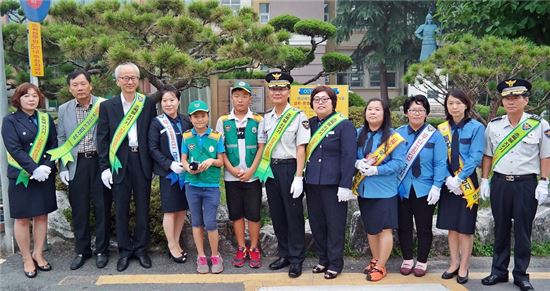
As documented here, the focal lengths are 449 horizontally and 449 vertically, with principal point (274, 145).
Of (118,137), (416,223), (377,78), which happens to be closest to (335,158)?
(416,223)

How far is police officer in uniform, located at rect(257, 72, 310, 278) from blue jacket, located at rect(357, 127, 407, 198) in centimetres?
57

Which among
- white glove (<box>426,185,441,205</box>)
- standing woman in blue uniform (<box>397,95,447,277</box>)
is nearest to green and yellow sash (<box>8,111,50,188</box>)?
standing woman in blue uniform (<box>397,95,447,277</box>)

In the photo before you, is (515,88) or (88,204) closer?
(515,88)

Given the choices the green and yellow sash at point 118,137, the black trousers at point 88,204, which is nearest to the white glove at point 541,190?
the green and yellow sash at point 118,137

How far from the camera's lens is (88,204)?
427cm

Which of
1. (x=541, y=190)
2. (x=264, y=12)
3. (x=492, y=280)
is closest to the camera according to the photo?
(x=541, y=190)

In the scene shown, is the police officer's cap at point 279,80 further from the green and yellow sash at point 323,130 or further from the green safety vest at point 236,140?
the green and yellow sash at point 323,130

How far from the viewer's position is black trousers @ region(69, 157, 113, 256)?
4.20 meters

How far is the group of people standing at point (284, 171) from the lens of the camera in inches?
150

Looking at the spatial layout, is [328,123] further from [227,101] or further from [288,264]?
[227,101]

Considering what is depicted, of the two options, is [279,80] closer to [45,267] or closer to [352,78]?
[45,267]

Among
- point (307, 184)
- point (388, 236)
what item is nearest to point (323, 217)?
point (307, 184)

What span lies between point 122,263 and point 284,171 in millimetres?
1751

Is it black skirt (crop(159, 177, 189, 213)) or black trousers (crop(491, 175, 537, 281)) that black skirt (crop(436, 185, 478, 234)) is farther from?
black skirt (crop(159, 177, 189, 213))
